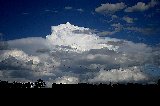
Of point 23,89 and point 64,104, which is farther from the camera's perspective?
point 23,89

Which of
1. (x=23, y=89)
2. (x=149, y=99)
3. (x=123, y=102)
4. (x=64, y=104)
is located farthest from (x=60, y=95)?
(x=149, y=99)

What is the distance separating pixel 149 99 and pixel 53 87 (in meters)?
11.2

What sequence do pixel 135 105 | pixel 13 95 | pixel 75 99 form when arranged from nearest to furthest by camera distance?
pixel 135 105 → pixel 75 99 → pixel 13 95

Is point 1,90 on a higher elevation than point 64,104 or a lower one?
higher

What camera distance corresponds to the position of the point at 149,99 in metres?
24.7

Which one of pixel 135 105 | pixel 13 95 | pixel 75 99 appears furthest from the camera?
pixel 13 95

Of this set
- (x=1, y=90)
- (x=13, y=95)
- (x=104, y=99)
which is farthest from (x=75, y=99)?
(x=1, y=90)

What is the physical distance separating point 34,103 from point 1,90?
16.9ft

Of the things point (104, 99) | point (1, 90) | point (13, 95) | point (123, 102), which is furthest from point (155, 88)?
point (1, 90)

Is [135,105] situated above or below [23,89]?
below

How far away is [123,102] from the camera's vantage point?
24.8 meters

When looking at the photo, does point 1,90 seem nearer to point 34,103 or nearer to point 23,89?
point 23,89

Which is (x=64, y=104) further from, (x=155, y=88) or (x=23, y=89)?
(x=155, y=88)

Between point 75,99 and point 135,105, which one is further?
point 75,99
